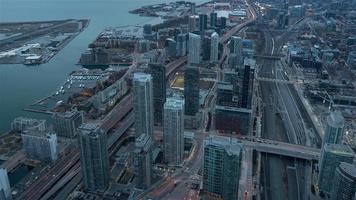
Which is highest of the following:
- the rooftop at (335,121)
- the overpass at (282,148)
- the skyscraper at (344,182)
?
the rooftop at (335,121)

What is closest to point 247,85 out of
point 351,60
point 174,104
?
point 174,104

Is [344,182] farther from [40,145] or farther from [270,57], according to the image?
[270,57]

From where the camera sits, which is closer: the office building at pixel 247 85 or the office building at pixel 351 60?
the office building at pixel 247 85

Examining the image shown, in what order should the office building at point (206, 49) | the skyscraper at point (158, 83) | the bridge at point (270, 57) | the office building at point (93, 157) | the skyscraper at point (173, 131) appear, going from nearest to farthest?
the office building at point (93, 157) → the skyscraper at point (173, 131) → the skyscraper at point (158, 83) → the office building at point (206, 49) → the bridge at point (270, 57)

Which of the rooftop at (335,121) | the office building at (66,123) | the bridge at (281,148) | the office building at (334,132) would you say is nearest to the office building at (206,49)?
the bridge at (281,148)

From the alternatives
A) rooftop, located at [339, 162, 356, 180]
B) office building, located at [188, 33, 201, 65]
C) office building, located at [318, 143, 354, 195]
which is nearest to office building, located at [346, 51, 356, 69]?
office building, located at [188, 33, 201, 65]

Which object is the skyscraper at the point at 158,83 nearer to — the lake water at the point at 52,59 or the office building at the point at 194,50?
the lake water at the point at 52,59

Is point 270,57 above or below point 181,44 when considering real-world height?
below
